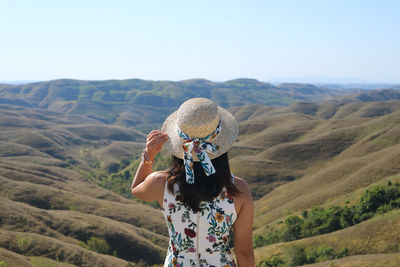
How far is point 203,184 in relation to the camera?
4266 millimetres

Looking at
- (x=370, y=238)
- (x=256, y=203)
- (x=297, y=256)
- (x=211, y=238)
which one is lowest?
(x=256, y=203)

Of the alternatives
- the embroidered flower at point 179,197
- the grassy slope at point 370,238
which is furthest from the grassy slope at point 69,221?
the embroidered flower at point 179,197

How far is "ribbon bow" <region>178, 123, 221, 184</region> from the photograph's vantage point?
411cm

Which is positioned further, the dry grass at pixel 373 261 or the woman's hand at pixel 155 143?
the dry grass at pixel 373 261

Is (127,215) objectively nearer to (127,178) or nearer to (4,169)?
(4,169)

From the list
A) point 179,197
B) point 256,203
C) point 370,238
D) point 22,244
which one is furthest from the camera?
point 256,203

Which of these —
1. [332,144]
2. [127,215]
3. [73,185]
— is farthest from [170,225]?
[332,144]

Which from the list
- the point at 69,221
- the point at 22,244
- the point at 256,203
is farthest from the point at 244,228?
the point at 256,203

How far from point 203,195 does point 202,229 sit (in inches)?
20.3

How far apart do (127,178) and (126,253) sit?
337 feet

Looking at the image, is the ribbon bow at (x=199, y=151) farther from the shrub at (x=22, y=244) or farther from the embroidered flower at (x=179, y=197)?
the shrub at (x=22, y=244)

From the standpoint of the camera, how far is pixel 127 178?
6152 inches

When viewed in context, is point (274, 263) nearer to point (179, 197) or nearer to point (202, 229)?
point (202, 229)

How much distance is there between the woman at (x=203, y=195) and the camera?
4.24 meters
